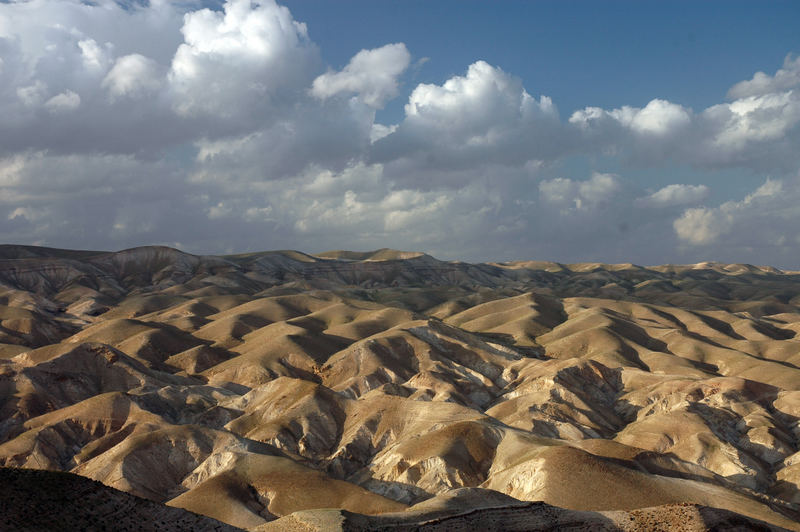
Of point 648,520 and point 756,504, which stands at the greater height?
point 648,520

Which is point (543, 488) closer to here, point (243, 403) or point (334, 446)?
point (334, 446)

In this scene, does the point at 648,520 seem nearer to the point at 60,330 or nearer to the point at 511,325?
the point at 511,325

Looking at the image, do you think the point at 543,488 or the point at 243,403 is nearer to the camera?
the point at 543,488

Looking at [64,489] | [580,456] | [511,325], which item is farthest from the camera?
[511,325]

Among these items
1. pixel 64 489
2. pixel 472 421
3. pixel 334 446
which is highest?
pixel 64 489

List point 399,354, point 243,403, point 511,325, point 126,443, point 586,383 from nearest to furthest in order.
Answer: point 126,443, point 243,403, point 586,383, point 399,354, point 511,325

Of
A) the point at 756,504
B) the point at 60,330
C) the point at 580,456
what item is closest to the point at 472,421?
the point at 580,456
